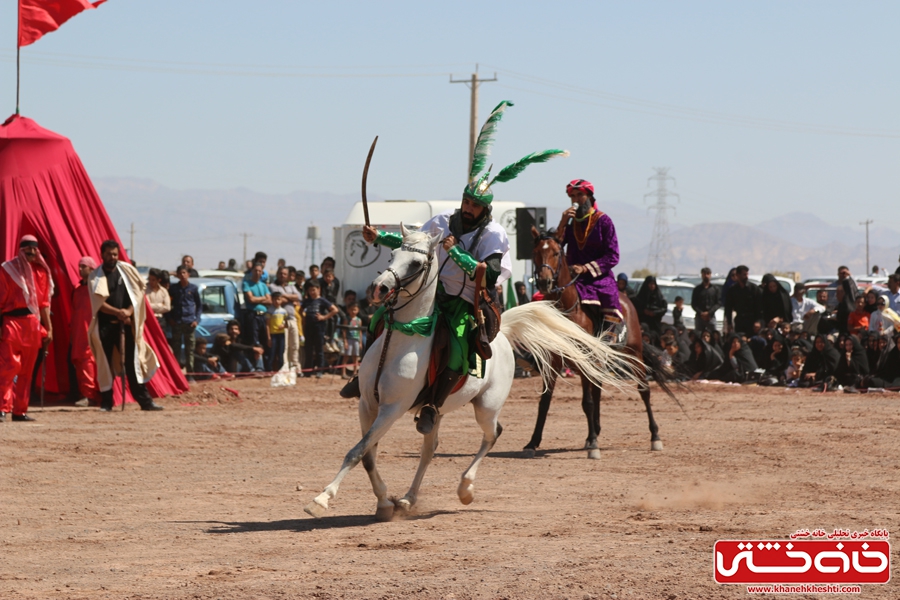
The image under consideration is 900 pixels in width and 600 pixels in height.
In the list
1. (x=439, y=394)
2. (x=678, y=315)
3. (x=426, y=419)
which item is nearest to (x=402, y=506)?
(x=426, y=419)

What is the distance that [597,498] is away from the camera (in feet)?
29.3

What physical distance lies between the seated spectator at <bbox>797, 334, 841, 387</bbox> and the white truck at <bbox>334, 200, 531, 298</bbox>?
8177 mm

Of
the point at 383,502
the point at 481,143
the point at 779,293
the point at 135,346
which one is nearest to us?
the point at 383,502

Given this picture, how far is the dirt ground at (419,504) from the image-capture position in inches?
235

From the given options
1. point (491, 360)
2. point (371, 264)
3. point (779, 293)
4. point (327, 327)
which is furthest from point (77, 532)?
point (371, 264)

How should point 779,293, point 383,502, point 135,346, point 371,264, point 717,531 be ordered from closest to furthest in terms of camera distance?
point 717,531 < point 383,502 < point 135,346 < point 779,293 < point 371,264

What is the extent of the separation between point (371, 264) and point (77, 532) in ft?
58.6

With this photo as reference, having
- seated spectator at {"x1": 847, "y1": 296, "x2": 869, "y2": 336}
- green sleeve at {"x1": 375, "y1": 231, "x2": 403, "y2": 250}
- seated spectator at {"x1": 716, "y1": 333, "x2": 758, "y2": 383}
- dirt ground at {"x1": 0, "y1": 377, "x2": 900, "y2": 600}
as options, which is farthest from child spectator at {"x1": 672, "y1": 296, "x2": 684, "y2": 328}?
green sleeve at {"x1": 375, "y1": 231, "x2": 403, "y2": 250}

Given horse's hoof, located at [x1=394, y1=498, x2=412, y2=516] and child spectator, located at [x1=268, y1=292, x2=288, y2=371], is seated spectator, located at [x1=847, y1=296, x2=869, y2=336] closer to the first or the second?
child spectator, located at [x1=268, y1=292, x2=288, y2=371]

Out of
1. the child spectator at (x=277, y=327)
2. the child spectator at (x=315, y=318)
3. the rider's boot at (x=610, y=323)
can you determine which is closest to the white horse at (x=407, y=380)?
the rider's boot at (x=610, y=323)

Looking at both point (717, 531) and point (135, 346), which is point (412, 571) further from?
point (135, 346)

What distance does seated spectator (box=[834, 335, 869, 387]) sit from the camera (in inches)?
722

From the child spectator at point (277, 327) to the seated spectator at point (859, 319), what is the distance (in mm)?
9781

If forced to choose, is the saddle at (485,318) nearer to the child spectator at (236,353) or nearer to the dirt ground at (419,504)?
the dirt ground at (419,504)
